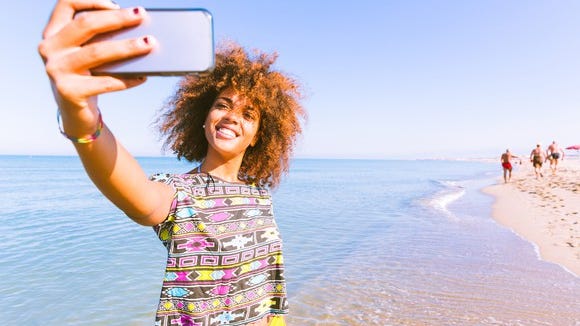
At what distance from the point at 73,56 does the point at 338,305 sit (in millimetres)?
5286

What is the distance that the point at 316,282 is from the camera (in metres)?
6.34

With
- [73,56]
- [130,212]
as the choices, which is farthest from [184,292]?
[73,56]

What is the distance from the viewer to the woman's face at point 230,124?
187 centimetres

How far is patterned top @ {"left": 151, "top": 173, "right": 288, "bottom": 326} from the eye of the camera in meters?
1.59

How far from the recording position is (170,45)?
2.84ft

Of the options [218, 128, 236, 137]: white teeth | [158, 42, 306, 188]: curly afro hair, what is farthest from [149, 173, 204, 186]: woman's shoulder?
[158, 42, 306, 188]: curly afro hair

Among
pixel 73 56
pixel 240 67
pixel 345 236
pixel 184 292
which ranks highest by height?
pixel 240 67

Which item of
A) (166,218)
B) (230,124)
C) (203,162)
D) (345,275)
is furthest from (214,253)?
(345,275)

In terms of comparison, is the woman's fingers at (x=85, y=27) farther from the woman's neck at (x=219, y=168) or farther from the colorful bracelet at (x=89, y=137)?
the woman's neck at (x=219, y=168)

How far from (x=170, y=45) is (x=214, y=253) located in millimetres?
1034

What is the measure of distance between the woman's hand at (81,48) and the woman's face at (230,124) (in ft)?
3.37

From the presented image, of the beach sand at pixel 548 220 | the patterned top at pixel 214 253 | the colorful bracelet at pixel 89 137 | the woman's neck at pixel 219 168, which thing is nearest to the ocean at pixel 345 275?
the beach sand at pixel 548 220

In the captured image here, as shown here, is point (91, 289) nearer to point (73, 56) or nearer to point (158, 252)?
point (158, 252)

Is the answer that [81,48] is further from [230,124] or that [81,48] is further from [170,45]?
[230,124]
